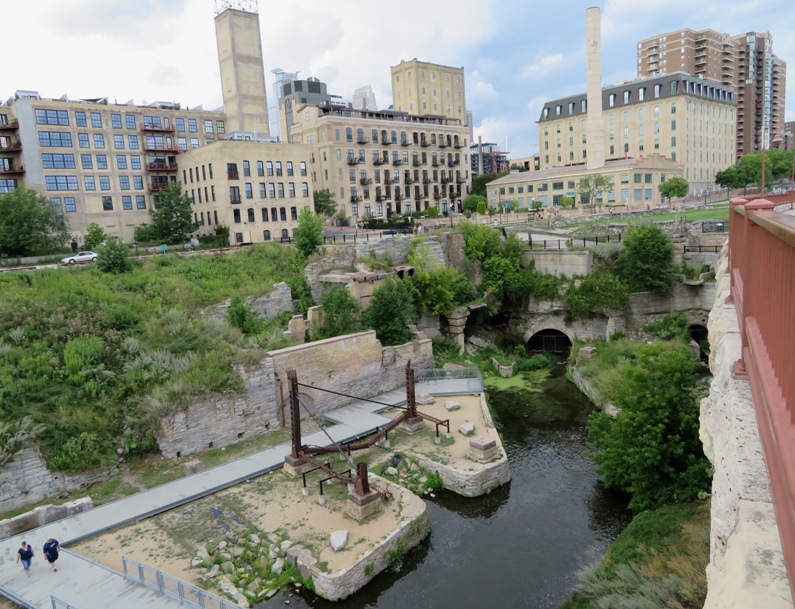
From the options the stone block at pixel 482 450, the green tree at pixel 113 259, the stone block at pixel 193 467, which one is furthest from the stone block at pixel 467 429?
the green tree at pixel 113 259

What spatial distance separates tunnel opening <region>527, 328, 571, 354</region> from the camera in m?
36.9

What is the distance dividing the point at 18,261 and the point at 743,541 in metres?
40.5

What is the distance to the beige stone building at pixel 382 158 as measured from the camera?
67000 millimetres

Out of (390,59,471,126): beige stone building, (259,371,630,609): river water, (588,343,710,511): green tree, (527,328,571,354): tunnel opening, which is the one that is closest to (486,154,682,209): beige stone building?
(390,59,471,126): beige stone building

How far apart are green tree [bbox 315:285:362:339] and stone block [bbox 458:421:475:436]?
8178 millimetres

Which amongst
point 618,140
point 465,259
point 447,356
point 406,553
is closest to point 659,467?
point 406,553

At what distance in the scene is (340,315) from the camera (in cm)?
2852

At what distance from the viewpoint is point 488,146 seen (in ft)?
473

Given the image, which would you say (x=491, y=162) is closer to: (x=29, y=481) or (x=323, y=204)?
(x=323, y=204)

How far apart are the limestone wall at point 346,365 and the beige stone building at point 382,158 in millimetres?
40323

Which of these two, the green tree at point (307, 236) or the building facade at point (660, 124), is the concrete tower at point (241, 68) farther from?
the building facade at point (660, 124)

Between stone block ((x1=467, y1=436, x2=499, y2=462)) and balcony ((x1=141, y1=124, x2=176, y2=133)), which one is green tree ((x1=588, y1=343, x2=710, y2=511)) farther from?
balcony ((x1=141, y1=124, x2=176, y2=133))

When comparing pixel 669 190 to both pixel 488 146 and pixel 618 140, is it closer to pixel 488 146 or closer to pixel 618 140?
pixel 618 140

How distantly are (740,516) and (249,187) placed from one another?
4876 centimetres
